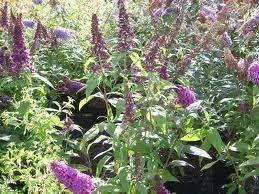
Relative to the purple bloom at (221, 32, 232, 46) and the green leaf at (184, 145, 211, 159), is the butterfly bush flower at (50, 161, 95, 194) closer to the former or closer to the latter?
the green leaf at (184, 145, 211, 159)

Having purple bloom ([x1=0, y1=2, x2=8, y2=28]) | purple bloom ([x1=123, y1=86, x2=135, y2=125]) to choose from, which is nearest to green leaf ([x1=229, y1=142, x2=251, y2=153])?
purple bloom ([x1=123, y1=86, x2=135, y2=125])

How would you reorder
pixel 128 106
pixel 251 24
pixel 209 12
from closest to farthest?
pixel 128 106, pixel 251 24, pixel 209 12

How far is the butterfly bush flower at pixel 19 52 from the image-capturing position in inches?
135

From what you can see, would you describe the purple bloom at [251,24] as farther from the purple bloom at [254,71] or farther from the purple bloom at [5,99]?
the purple bloom at [5,99]

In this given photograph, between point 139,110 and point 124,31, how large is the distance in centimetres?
44

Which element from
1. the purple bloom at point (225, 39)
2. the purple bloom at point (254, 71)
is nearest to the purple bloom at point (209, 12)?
the purple bloom at point (225, 39)

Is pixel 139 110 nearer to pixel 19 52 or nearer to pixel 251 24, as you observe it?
pixel 19 52

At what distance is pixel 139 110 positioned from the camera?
284cm

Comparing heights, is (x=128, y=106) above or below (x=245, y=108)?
above

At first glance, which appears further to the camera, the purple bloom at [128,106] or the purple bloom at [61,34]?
the purple bloom at [61,34]

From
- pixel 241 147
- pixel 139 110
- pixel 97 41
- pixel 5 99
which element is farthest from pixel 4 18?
pixel 241 147

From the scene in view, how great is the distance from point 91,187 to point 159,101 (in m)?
0.67

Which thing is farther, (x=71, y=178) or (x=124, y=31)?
(x=124, y=31)

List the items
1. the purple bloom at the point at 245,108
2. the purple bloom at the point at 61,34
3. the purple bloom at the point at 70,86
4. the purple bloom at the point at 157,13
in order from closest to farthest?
the purple bloom at the point at 245,108
the purple bloom at the point at 70,86
the purple bloom at the point at 157,13
the purple bloom at the point at 61,34
